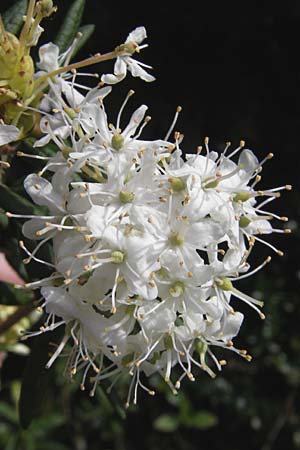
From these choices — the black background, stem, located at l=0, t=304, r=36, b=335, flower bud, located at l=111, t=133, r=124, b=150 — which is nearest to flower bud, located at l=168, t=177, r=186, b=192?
flower bud, located at l=111, t=133, r=124, b=150

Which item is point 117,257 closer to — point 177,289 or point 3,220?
point 177,289

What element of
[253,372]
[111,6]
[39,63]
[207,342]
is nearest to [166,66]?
[111,6]

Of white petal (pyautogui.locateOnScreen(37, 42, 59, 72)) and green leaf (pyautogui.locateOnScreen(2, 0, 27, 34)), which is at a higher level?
green leaf (pyautogui.locateOnScreen(2, 0, 27, 34))

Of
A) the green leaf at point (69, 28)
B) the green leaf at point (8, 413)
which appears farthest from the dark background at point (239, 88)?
the green leaf at point (69, 28)

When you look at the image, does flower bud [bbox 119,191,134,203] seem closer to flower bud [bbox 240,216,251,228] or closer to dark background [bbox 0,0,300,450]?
flower bud [bbox 240,216,251,228]

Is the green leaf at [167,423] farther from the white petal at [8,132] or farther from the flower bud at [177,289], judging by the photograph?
the white petal at [8,132]

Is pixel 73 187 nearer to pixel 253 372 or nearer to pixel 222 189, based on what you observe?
pixel 222 189

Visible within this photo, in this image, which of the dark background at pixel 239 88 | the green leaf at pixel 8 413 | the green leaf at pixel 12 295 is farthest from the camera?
the green leaf at pixel 8 413
